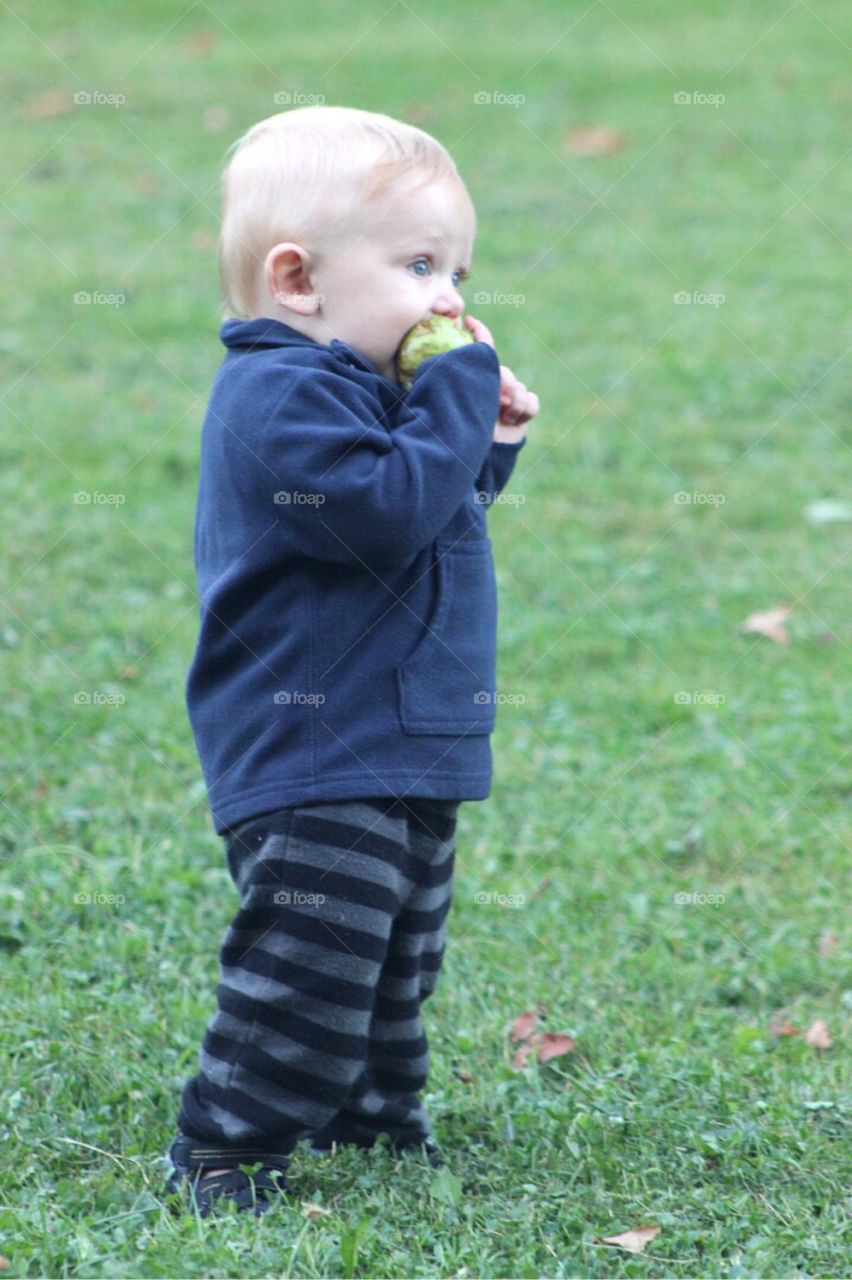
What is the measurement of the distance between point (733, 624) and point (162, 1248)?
10.0ft

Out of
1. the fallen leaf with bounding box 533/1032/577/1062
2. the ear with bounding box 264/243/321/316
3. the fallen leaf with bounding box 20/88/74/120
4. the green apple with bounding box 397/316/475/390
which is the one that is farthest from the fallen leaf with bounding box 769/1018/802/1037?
the fallen leaf with bounding box 20/88/74/120

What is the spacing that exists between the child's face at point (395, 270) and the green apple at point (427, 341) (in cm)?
1

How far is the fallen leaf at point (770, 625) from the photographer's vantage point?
4.68m

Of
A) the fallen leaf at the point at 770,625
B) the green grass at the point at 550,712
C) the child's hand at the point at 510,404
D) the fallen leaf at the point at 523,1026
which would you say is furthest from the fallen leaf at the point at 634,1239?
the fallen leaf at the point at 770,625

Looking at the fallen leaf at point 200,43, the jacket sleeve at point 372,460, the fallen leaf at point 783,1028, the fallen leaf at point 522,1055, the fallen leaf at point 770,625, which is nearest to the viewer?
the jacket sleeve at point 372,460

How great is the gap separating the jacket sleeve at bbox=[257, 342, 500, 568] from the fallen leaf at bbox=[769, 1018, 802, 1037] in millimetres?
1395

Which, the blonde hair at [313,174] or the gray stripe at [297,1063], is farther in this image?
the gray stripe at [297,1063]

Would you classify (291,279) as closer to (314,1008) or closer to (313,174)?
(313,174)

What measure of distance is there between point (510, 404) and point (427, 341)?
0.22 meters

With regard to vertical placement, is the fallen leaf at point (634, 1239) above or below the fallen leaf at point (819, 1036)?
above

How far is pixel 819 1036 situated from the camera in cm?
297

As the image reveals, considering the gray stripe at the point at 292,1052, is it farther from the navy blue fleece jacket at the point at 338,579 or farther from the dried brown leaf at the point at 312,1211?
the navy blue fleece jacket at the point at 338,579

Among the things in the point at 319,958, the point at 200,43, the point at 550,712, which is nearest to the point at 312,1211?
the point at 319,958

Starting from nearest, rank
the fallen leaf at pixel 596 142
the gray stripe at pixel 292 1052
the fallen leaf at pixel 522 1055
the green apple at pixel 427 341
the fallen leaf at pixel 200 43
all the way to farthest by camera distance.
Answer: the green apple at pixel 427 341
the gray stripe at pixel 292 1052
the fallen leaf at pixel 522 1055
the fallen leaf at pixel 596 142
the fallen leaf at pixel 200 43
